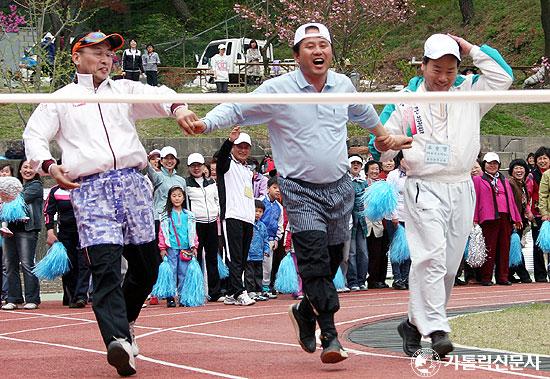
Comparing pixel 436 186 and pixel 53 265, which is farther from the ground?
pixel 436 186

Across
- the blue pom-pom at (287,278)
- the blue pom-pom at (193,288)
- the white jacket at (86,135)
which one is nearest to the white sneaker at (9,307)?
the blue pom-pom at (193,288)

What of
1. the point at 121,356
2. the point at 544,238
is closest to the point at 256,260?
the point at 544,238

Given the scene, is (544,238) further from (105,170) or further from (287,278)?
(105,170)

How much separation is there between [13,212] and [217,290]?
2854 millimetres

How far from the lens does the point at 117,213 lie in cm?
899

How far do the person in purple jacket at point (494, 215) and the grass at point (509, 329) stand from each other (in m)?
5.51

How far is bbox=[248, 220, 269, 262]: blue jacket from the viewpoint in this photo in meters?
17.0

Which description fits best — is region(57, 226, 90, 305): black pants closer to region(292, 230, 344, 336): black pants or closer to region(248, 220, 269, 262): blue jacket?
region(248, 220, 269, 262): blue jacket

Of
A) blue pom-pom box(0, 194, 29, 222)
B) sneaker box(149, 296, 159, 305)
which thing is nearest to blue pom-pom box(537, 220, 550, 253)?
sneaker box(149, 296, 159, 305)

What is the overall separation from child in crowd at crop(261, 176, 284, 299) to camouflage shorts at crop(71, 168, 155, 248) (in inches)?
330

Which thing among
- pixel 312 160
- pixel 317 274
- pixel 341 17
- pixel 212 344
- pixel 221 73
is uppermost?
pixel 341 17

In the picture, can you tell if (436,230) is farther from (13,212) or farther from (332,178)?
(13,212)

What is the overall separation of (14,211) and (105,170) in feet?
24.9

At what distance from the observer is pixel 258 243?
17109 mm
